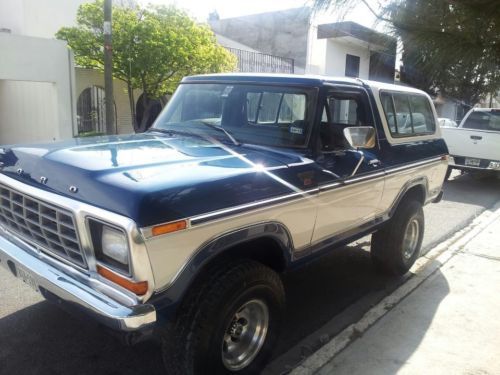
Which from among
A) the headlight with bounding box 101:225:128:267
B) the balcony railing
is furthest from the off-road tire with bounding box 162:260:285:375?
the balcony railing

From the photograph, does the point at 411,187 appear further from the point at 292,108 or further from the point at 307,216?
the point at 307,216

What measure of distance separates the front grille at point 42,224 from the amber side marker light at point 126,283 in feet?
0.53

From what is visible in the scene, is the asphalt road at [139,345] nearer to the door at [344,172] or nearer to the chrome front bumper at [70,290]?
the chrome front bumper at [70,290]

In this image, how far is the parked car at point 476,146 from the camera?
9867 mm

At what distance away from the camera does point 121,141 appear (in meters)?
3.68

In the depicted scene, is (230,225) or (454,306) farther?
(454,306)

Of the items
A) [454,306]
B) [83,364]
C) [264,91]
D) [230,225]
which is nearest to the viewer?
[230,225]

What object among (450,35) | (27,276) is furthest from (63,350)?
(450,35)

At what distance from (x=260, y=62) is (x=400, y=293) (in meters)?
14.8

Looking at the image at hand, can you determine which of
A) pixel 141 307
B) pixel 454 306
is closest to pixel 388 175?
pixel 454 306

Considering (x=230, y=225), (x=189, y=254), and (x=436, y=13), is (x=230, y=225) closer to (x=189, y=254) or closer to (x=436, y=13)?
(x=189, y=254)

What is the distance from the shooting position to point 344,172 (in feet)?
11.8

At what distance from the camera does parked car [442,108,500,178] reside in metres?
9.87

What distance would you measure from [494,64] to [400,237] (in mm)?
2434
